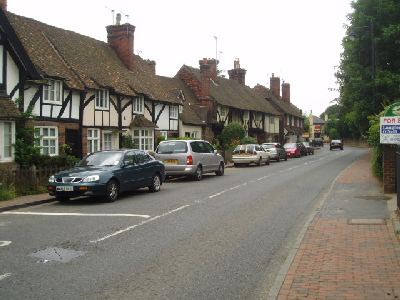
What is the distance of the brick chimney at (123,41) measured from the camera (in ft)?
112

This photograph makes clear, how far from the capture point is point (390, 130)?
1033 centimetres

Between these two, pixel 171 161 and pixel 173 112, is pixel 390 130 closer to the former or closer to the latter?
pixel 171 161

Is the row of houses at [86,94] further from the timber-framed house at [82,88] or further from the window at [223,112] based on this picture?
the window at [223,112]

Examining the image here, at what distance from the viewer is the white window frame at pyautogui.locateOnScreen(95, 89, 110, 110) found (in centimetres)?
2761

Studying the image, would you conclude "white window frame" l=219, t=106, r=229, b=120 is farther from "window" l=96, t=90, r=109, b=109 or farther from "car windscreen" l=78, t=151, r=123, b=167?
"car windscreen" l=78, t=151, r=123, b=167

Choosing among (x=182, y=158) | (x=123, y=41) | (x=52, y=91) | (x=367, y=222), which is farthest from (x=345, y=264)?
(x=123, y=41)

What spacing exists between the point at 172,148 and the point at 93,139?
717 centimetres

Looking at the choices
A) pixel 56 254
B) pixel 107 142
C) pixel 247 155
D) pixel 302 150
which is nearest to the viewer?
pixel 56 254

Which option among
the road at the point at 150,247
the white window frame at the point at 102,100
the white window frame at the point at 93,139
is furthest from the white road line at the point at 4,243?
the white window frame at the point at 102,100

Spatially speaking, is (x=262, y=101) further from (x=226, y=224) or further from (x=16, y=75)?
(x=226, y=224)

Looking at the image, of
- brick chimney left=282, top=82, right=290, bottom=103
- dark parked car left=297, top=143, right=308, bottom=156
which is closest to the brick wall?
dark parked car left=297, top=143, right=308, bottom=156

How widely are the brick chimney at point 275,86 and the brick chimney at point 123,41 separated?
41.9 meters

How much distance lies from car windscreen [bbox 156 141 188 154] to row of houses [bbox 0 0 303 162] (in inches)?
211

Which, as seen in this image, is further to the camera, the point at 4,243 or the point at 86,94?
the point at 86,94
